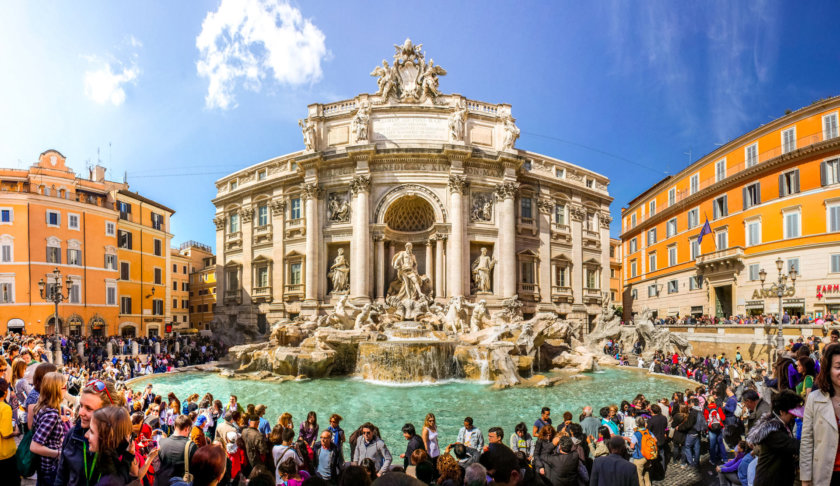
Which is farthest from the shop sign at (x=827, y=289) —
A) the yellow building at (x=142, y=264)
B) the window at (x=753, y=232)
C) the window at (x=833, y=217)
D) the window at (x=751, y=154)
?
the yellow building at (x=142, y=264)

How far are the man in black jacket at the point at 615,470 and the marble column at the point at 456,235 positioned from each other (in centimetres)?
2215

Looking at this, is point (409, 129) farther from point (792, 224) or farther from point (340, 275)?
point (792, 224)

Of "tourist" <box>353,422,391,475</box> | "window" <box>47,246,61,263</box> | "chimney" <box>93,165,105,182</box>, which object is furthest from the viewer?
"chimney" <box>93,165,105,182</box>

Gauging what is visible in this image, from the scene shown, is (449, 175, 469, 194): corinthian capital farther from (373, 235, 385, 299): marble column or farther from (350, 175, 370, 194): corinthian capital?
(373, 235, 385, 299): marble column

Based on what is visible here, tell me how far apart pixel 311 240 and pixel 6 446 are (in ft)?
80.6

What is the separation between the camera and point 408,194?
2762cm

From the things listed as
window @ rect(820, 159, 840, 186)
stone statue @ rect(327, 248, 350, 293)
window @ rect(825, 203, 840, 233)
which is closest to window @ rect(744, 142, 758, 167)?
window @ rect(820, 159, 840, 186)

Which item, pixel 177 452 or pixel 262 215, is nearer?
pixel 177 452

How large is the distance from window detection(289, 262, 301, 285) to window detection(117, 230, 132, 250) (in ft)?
47.4

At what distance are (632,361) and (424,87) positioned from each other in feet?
65.8

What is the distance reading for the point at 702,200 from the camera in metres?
32.1

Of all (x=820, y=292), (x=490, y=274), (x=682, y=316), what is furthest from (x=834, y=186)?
(x=490, y=274)

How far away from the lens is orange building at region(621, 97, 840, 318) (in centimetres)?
2372

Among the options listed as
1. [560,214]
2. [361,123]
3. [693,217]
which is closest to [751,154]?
[693,217]
